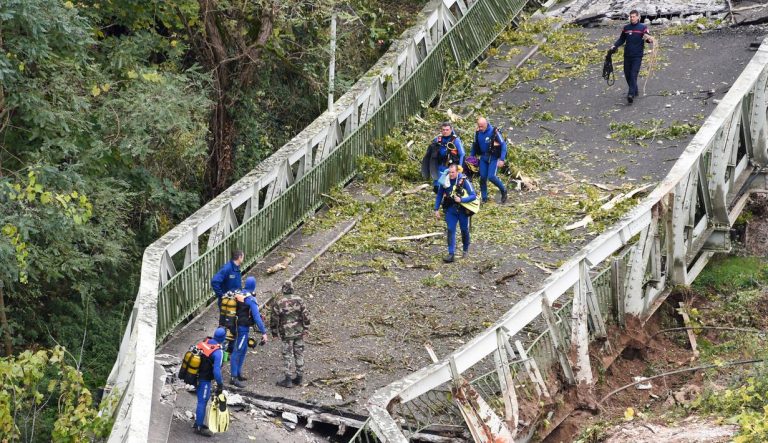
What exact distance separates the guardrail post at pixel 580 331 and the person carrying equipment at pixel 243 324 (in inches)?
135

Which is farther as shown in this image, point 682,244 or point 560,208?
point 560,208

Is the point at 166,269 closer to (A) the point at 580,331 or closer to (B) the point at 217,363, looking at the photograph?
(B) the point at 217,363

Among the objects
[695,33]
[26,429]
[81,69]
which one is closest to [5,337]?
[26,429]

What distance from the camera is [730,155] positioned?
725 inches

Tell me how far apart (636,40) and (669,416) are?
9386 mm

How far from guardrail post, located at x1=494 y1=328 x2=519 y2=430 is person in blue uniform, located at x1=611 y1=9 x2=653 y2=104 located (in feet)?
31.9

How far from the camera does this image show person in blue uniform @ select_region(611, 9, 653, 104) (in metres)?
21.3

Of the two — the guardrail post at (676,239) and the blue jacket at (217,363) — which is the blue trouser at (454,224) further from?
the blue jacket at (217,363)

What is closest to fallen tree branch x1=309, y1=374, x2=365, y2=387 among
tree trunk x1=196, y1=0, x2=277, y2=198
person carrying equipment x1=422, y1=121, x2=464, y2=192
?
person carrying equipment x1=422, y1=121, x2=464, y2=192

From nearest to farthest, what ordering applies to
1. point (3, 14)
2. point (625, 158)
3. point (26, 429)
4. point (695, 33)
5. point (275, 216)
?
1. point (3, 14)
2. point (26, 429)
3. point (275, 216)
4. point (625, 158)
5. point (695, 33)

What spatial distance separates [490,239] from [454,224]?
1152mm

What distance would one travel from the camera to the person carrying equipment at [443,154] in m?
18.2

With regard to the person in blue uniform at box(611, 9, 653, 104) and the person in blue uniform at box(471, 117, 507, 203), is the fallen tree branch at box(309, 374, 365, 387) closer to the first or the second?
the person in blue uniform at box(471, 117, 507, 203)

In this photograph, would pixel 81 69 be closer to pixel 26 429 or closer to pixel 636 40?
pixel 26 429
